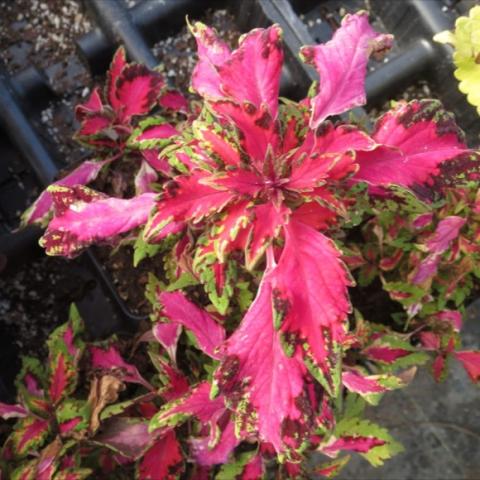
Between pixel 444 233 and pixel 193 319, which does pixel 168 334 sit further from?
pixel 444 233

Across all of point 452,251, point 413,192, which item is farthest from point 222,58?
point 452,251

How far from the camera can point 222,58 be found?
0.84m

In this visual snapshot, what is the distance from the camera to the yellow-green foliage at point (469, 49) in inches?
32.5

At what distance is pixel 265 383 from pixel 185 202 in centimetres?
23

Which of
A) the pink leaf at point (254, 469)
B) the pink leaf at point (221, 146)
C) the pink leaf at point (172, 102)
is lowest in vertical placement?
the pink leaf at point (254, 469)

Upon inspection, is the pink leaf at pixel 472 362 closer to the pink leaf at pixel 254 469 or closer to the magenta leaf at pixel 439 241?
the magenta leaf at pixel 439 241

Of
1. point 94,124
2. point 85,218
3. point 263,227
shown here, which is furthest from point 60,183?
point 263,227

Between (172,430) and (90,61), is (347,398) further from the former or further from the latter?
(90,61)

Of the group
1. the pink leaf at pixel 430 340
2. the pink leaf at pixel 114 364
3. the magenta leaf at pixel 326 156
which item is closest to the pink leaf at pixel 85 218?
the magenta leaf at pixel 326 156

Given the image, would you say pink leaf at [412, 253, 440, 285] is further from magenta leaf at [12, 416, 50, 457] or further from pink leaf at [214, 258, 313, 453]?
magenta leaf at [12, 416, 50, 457]

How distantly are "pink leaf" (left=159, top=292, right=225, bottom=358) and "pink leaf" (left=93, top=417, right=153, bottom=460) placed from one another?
180 mm

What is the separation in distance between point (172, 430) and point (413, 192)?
551mm

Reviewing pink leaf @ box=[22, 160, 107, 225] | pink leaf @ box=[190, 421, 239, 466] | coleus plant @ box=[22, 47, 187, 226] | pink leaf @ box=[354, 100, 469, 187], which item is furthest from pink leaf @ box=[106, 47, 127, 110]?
pink leaf @ box=[190, 421, 239, 466]

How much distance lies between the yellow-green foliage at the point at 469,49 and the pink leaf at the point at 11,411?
85 centimetres
